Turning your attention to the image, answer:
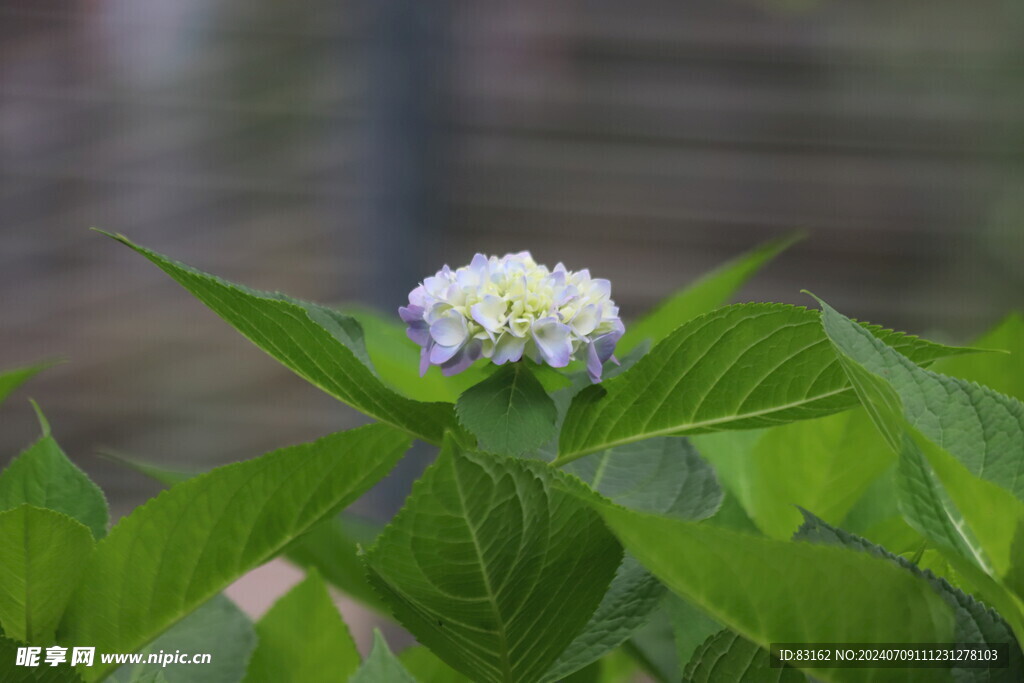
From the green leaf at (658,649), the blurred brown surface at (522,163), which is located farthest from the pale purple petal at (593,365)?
the blurred brown surface at (522,163)

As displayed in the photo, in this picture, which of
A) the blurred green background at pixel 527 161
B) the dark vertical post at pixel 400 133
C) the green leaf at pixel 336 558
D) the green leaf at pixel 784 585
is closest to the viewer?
the green leaf at pixel 784 585

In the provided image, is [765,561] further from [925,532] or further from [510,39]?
[510,39]

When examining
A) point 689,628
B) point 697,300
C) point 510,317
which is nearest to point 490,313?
point 510,317

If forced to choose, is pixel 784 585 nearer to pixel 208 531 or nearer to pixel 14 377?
pixel 208 531

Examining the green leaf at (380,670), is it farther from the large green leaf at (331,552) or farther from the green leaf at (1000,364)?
the green leaf at (1000,364)

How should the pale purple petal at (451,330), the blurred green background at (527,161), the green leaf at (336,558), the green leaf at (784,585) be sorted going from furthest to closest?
1. the blurred green background at (527,161)
2. the green leaf at (336,558)
3. the pale purple petal at (451,330)
4. the green leaf at (784,585)

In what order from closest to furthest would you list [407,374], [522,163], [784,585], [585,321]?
[784,585] < [585,321] < [407,374] < [522,163]
